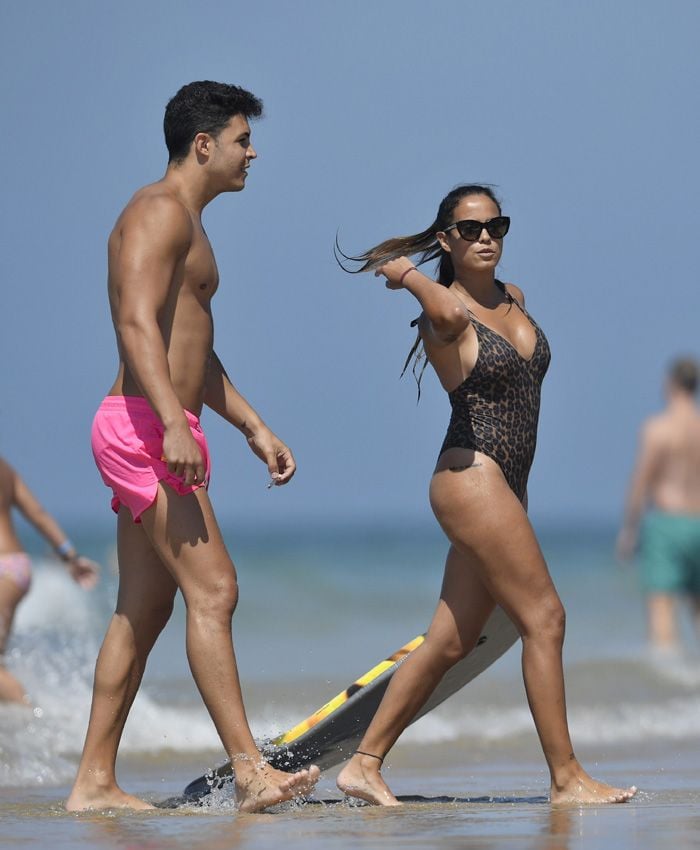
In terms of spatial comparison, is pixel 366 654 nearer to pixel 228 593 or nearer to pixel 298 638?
pixel 298 638

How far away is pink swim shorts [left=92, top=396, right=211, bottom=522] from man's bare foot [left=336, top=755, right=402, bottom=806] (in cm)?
101

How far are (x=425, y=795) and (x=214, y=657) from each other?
138 centimetres

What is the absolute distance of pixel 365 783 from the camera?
4754 millimetres

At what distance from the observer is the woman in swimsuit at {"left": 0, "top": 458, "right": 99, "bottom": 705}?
696 centimetres

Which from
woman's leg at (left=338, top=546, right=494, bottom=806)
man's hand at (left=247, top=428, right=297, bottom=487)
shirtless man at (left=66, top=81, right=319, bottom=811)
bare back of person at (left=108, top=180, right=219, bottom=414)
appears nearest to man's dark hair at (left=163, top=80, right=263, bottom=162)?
shirtless man at (left=66, top=81, right=319, bottom=811)

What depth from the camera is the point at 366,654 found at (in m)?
12.5

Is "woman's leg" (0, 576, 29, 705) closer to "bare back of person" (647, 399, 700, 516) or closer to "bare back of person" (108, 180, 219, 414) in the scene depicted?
"bare back of person" (108, 180, 219, 414)

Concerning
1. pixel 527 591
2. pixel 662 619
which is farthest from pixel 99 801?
pixel 662 619

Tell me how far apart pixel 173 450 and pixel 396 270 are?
2.97 feet

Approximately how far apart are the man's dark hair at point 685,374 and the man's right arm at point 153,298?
4676mm

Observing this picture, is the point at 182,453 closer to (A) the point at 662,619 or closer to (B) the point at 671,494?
(B) the point at 671,494

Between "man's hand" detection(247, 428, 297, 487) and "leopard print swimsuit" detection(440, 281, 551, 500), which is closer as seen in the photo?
"leopard print swimsuit" detection(440, 281, 551, 500)

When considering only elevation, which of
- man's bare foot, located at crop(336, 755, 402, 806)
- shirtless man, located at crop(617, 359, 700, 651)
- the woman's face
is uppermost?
shirtless man, located at crop(617, 359, 700, 651)

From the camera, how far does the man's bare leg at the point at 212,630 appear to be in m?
4.43
